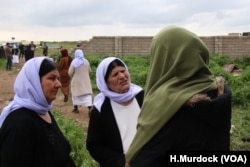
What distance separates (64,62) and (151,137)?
873 cm

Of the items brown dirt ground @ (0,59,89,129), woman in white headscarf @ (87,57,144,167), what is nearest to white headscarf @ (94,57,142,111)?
woman in white headscarf @ (87,57,144,167)

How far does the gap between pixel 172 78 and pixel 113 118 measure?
1.18 meters

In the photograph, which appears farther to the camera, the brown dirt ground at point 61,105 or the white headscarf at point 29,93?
the brown dirt ground at point 61,105

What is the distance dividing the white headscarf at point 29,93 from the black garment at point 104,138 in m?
0.47

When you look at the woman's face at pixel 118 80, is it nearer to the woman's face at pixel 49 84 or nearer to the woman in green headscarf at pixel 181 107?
the woman's face at pixel 49 84

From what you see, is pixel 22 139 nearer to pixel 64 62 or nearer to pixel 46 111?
pixel 46 111

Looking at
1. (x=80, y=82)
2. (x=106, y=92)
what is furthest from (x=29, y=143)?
(x=80, y=82)

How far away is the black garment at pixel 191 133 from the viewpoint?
1746 mm

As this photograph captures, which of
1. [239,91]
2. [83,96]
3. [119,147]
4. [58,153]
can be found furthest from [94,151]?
[239,91]

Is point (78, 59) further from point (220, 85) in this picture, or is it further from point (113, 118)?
point (220, 85)

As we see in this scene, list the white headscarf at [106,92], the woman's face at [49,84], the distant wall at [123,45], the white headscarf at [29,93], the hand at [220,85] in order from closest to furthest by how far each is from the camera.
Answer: the hand at [220,85] → the white headscarf at [29,93] → the woman's face at [49,84] → the white headscarf at [106,92] → the distant wall at [123,45]

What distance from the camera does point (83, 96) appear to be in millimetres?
9352

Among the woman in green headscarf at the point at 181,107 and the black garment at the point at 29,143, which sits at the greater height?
the woman in green headscarf at the point at 181,107

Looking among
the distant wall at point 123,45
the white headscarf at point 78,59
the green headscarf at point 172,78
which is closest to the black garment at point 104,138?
the green headscarf at point 172,78
